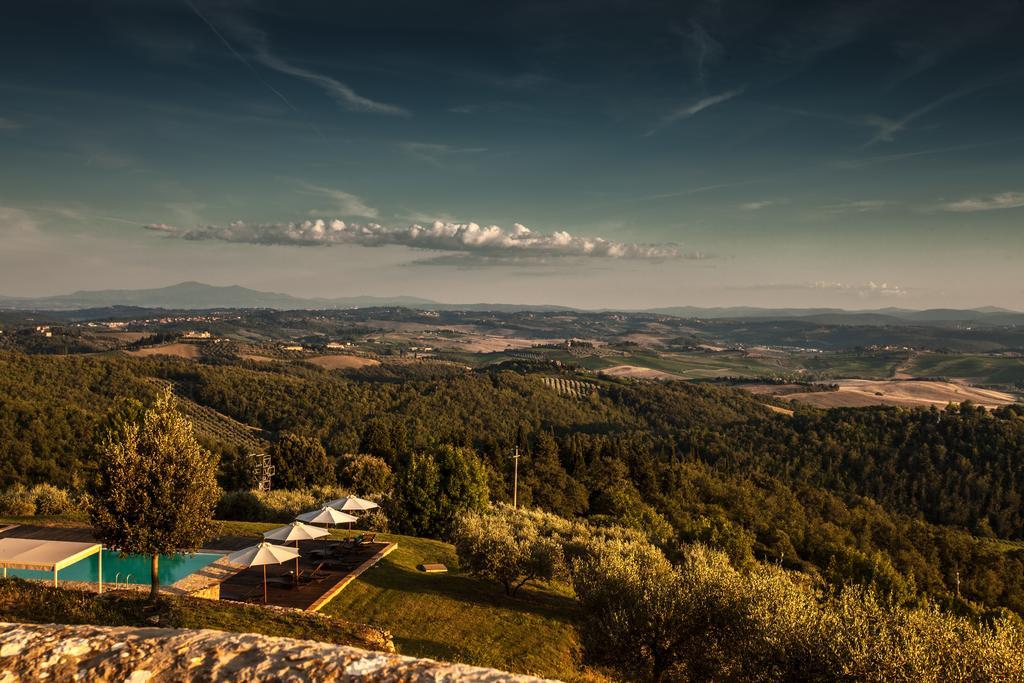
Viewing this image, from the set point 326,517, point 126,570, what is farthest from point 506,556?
point 126,570

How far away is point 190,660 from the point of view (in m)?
9.05

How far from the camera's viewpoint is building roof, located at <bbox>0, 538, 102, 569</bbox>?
21016 millimetres

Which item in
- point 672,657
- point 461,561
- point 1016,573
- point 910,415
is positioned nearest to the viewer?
point 672,657

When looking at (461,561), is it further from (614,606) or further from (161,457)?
(161,457)

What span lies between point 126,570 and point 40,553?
971 cm

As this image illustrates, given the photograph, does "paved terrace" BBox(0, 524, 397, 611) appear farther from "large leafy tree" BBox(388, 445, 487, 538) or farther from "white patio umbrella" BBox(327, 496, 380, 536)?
"large leafy tree" BBox(388, 445, 487, 538)

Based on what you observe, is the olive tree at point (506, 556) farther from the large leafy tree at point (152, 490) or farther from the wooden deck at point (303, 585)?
the large leafy tree at point (152, 490)

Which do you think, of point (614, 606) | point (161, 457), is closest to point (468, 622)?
point (614, 606)

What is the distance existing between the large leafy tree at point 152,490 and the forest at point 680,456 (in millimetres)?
8096

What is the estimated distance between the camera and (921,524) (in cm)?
8144

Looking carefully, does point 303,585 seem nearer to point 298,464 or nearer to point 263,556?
point 263,556

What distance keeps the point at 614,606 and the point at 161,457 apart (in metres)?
16.8

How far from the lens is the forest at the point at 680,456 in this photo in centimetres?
6594

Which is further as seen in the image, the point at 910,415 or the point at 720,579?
the point at 910,415
